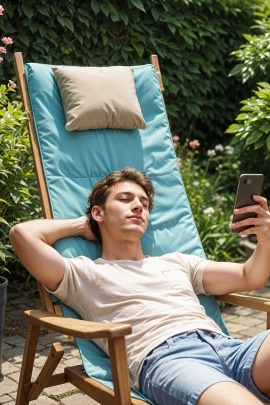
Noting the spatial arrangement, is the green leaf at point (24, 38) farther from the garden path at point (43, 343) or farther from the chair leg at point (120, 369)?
the chair leg at point (120, 369)

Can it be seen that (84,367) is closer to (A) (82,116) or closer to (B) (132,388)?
(B) (132,388)

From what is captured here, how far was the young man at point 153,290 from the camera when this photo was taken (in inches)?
78.4

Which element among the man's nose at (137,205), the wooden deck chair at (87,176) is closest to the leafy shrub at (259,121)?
the wooden deck chair at (87,176)

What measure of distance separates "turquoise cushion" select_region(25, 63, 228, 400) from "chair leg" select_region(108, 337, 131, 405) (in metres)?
0.74

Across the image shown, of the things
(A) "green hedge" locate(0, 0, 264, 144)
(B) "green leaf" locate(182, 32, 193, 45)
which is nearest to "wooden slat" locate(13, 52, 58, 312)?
(A) "green hedge" locate(0, 0, 264, 144)

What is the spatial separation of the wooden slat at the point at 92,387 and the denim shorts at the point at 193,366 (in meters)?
0.11

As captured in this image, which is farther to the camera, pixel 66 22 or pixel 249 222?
pixel 66 22

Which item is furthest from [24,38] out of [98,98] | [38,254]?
[38,254]

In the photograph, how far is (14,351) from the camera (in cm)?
336

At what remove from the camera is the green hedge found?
172 inches

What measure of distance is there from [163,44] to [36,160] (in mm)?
2958

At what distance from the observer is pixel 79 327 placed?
1926mm

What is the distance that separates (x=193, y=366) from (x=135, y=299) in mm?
409

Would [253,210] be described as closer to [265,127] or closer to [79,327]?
[79,327]
